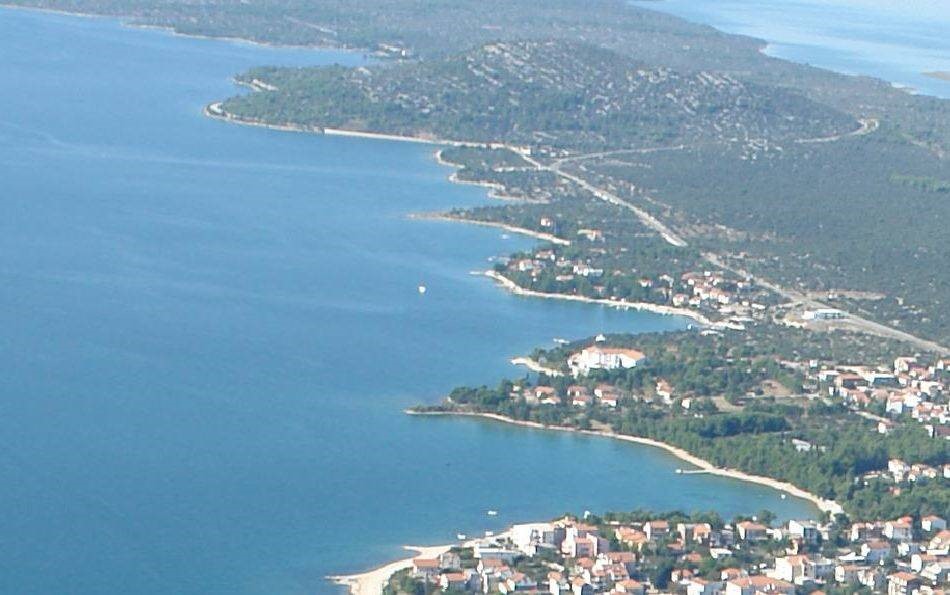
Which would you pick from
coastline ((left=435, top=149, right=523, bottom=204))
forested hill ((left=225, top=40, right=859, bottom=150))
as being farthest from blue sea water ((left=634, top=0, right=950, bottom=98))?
coastline ((left=435, top=149, right=523, bottom=204))

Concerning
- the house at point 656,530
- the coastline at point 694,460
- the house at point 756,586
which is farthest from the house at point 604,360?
the house at point 756,586

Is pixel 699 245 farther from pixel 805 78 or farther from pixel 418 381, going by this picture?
pixel 805 78

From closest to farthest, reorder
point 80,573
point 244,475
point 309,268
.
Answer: point 80,573 → point 244,475 → point 309,268

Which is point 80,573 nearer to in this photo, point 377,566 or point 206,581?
point 206,581

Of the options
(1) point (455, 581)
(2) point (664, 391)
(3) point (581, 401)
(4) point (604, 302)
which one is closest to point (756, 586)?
(1) point (455, 581)

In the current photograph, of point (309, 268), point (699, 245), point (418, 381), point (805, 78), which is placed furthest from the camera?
point (805, 78)

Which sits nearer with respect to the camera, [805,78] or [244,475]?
[244,475]

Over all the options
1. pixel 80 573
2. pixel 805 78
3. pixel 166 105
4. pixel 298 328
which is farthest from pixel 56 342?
pixel 805 78
